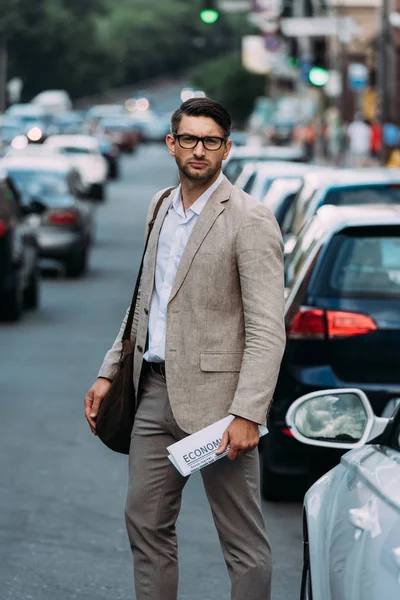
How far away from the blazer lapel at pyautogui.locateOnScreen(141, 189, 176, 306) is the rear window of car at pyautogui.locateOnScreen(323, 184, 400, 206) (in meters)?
5.88

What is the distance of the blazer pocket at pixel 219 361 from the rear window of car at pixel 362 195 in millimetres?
6106

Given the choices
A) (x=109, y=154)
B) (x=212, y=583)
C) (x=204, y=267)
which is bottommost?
(x=212, y=583)

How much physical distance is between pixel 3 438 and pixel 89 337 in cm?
584

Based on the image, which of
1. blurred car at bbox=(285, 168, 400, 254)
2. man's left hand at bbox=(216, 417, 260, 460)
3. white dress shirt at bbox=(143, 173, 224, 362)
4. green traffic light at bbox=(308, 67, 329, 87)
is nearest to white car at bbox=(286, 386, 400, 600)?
man's left hand at bbox=(216, 417, 260, 460)

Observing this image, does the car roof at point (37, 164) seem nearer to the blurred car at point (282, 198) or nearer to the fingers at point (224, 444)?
the blurred car at point (282, 198)

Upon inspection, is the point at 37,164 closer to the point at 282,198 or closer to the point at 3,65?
the point at 282,198

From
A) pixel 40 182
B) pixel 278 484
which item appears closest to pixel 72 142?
pixel 40 182

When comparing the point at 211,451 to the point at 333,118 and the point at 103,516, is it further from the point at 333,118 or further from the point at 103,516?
the point at 333,118

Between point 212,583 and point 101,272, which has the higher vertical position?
point 101,272

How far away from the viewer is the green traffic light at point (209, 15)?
2730 cm

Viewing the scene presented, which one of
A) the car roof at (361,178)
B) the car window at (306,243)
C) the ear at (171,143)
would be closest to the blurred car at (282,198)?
the car roof at (361,178)

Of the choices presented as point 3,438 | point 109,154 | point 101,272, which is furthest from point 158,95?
point 3,438

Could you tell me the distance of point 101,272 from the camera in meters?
24.7

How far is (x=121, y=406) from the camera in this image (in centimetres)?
512
